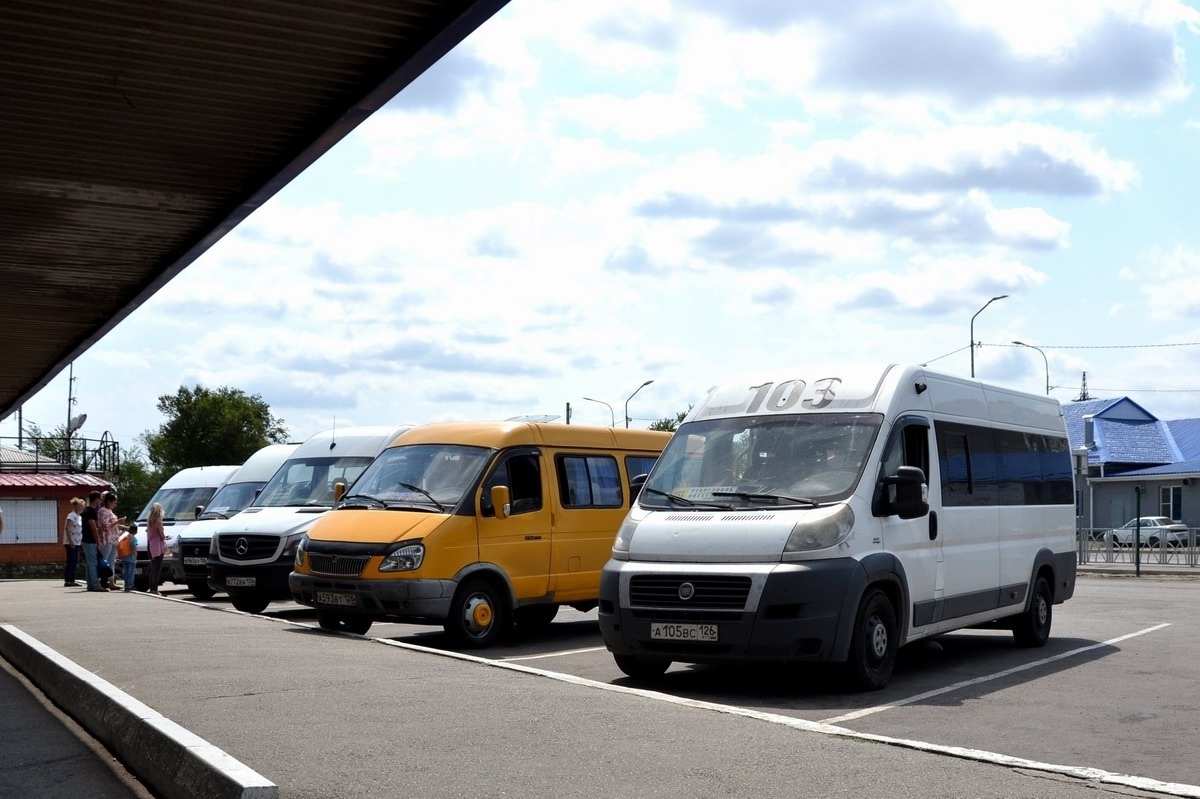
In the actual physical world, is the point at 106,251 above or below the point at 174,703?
above

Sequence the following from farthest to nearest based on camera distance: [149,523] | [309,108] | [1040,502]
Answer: [149,523] → [1040,502] → [309,108]

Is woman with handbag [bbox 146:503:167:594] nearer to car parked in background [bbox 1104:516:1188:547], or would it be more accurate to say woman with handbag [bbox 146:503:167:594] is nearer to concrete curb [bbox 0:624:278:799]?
concrete curb [bbox 0:624:278:799]

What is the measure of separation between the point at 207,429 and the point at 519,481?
3108 inches

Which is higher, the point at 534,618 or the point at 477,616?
the point at 477,616

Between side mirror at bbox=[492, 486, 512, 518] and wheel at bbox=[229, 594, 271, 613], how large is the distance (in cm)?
569

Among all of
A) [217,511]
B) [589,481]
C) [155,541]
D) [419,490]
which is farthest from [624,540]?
[155,541]

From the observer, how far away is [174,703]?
8.11m

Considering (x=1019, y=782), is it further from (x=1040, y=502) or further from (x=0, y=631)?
(x=0, y=631)

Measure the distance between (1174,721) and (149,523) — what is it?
18.5m

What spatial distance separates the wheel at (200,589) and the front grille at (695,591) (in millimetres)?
12452

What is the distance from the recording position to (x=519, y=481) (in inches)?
567

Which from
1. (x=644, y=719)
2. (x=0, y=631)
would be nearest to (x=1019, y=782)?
(x=644, y=719)

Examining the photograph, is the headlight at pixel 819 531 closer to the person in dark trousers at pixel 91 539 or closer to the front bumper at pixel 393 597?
the front bumper at pixel 393 597

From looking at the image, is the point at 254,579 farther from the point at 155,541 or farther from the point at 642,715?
the point at 642,715
